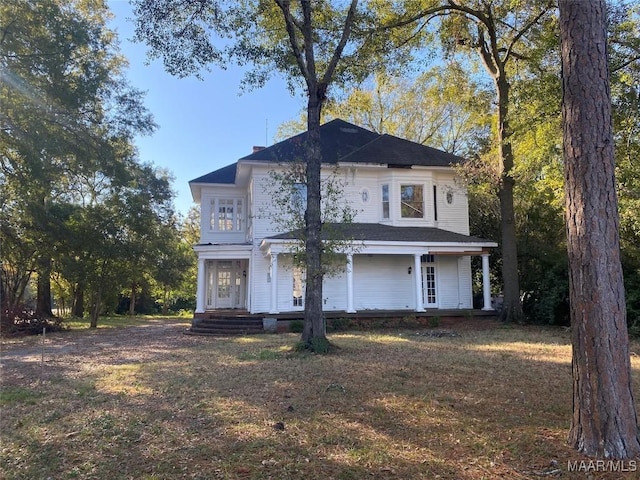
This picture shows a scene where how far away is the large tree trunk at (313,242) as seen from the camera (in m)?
9.94

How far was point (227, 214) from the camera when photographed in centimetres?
1958

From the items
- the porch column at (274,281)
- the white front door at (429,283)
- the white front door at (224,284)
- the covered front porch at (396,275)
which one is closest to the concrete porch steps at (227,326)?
the porch column at (274,281)

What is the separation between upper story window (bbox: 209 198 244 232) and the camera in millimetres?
19359

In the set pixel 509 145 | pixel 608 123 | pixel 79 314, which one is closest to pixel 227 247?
pixel 509 145

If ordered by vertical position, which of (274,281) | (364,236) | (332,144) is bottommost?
(274,281)

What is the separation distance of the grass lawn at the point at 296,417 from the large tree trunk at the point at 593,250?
35 centimetres

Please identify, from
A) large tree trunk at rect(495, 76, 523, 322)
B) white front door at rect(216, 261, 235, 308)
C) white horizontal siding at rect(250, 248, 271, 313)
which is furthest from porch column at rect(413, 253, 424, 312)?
white front door at rect(216, 261, 235, 308)

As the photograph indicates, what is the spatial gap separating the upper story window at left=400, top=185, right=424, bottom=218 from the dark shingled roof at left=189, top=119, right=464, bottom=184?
1028 mm

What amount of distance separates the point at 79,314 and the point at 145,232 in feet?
36.8

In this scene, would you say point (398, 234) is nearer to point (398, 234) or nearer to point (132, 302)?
point (398, 234)

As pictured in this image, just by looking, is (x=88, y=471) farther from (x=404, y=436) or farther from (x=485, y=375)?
(x=485, y=375)

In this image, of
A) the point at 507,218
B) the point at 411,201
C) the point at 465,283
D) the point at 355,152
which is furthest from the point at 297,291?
the point at 507,218

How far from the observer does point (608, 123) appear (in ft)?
13.6

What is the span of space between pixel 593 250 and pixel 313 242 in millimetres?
6641
